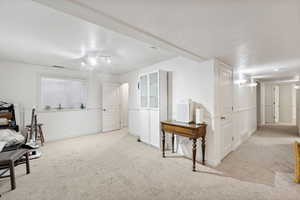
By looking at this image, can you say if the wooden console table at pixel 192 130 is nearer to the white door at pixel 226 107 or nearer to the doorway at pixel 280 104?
the white door at pixel 226 107

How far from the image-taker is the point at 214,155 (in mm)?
2738

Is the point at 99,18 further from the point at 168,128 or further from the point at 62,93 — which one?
the point at 62,93

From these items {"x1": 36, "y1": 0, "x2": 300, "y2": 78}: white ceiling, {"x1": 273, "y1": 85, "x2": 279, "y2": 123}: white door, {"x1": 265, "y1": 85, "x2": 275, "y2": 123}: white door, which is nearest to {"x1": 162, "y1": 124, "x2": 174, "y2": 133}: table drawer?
{"x1": 36, "y1": 0, "x2": 300, "y2": 78}: white ceiling

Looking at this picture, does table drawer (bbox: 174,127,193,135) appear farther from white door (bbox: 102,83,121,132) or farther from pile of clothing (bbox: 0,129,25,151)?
white door (bbox: 102,83,121,132)

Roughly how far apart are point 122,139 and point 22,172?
2.49 m

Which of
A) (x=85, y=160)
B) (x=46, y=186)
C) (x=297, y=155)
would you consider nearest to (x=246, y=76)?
(x=297, y=155)

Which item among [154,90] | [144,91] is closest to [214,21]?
[154,90]

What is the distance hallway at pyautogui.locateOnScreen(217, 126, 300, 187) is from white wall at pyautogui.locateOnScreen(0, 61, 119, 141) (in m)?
4.42

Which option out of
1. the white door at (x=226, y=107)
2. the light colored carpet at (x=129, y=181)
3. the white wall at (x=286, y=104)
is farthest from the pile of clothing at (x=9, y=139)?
the white wall at (x=286, y=104)

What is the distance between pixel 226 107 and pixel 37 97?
5.21m

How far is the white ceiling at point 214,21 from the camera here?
123 centimetres

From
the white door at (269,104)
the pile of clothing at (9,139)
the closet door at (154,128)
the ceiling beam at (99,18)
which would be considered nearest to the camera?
the ceiling beam at (99,18)

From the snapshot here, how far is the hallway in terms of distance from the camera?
7.50 feet

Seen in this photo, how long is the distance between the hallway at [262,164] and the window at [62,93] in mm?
4743
